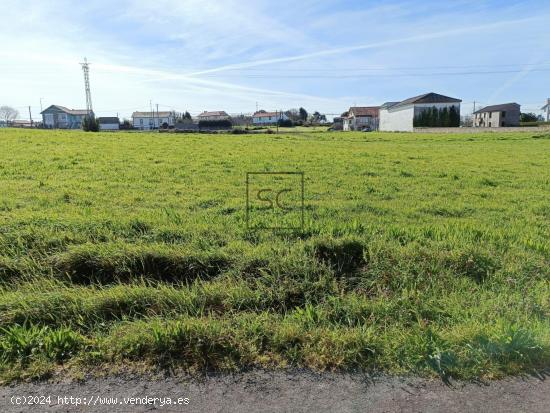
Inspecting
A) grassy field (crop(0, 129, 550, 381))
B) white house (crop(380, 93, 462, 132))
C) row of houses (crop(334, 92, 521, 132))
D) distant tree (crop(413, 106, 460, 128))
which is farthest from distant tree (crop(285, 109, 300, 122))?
grassy field (crop(0, 129, 550, 381))

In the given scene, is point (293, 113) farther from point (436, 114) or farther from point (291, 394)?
point (291, 394)

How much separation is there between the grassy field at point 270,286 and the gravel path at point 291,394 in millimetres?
132

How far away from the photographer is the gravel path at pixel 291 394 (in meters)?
2.28

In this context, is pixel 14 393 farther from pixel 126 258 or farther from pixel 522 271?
pixel 522 271

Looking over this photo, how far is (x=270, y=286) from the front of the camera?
12.2ft

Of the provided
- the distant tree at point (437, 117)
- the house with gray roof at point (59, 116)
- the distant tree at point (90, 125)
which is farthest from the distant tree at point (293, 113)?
the distant tree at point (90, 125)

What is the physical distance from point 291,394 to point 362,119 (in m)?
99.7

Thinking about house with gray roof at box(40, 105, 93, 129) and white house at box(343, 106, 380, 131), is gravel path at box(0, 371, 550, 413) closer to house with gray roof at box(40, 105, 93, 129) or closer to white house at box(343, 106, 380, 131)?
white house at box(343, 106, 380, 131)

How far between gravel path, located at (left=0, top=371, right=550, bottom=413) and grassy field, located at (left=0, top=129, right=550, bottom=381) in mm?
132

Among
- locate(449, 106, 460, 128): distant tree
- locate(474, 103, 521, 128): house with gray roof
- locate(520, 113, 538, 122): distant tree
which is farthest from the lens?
locate(520, 113, 538, 122): distant tree

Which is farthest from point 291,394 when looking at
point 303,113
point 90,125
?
point 303,113

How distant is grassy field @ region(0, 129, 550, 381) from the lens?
274cm

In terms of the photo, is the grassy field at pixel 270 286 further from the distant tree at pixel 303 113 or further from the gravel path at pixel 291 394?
the distant tree at pixel 303 113

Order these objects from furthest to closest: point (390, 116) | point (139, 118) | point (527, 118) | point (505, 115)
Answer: point (139, 118) → point (390, 116) → point (527, 118) → point (505, 115)
